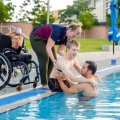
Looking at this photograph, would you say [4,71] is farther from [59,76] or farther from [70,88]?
[70,88]

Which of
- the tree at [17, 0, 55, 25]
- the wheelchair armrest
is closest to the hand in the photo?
the wheelchair armrest

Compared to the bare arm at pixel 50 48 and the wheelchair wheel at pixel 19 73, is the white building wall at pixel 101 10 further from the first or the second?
the bare arm at pixel 50 48

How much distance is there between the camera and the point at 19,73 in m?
8.04

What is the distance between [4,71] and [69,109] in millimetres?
1854

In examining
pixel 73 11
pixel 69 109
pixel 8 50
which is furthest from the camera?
pixel 73 11

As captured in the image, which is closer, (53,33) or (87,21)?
(53,33)

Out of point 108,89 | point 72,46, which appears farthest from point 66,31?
point 108,89

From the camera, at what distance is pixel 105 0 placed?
10369 cm

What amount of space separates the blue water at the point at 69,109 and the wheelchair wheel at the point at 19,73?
29.4 inches

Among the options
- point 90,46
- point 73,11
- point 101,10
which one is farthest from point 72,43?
point 101,10

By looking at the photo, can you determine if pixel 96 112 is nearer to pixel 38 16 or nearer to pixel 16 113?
pixel 16 113

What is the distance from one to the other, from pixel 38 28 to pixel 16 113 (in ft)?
8.20

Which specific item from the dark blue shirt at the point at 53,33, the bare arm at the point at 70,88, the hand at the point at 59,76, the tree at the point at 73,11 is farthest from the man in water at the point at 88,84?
the tree at the point at 73,11

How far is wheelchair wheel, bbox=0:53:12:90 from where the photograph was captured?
7105 millimetres
